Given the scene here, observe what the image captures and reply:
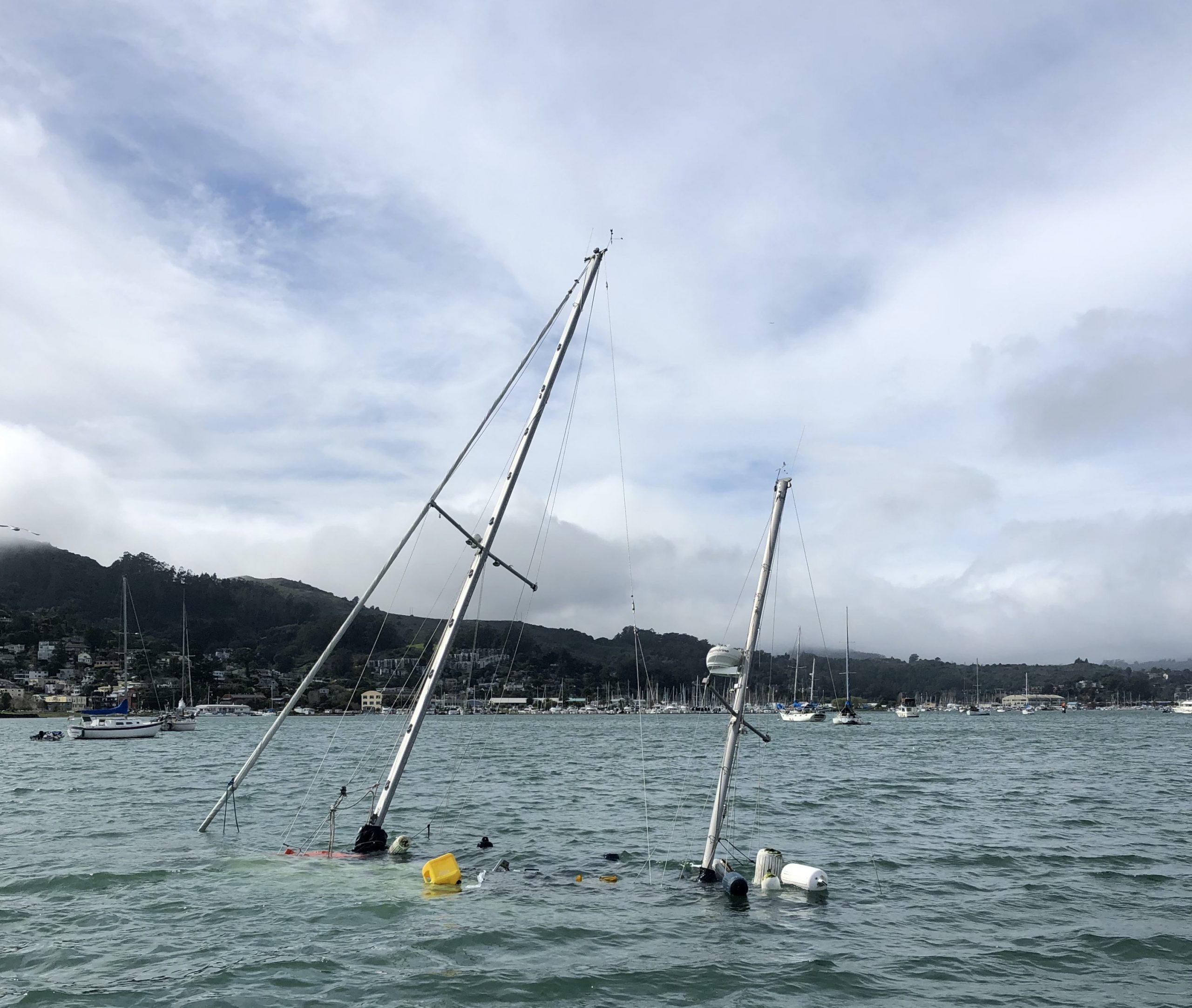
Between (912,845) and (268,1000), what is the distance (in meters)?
22.6

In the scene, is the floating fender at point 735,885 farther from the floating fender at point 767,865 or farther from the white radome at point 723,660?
the white radome at point 723,660

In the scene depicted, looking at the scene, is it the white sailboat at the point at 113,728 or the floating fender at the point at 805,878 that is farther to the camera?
the white sailboat at the point at 113,728

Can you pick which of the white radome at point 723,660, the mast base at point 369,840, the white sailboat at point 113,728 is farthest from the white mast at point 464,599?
the white sailboat at point 113,728

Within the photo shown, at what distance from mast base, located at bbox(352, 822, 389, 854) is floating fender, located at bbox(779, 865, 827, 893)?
427 inches

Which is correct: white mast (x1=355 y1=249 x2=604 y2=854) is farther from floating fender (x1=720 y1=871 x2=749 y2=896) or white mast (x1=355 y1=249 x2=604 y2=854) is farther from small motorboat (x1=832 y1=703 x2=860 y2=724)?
small motorboat (x1=832 y1=703 x2=860 y2=724)

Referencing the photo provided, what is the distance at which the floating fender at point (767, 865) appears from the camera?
24.2m

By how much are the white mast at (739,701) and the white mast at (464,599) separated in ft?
24.1

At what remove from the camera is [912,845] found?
31.8m

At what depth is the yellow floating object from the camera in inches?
928

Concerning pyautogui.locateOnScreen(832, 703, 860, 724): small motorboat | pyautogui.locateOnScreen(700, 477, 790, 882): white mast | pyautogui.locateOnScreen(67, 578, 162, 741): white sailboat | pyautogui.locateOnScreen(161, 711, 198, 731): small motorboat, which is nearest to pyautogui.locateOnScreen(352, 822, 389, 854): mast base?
pyautogui.locateOnScreen(700, 477, 790, 882): white mast

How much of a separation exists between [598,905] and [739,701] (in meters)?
5.96

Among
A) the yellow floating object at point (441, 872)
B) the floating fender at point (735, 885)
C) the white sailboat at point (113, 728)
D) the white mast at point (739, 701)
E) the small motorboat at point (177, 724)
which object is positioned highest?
the white mast at point (739, 701)

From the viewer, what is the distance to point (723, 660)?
2273 centimetres

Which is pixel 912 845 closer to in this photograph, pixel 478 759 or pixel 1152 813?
pixel 1152 813
